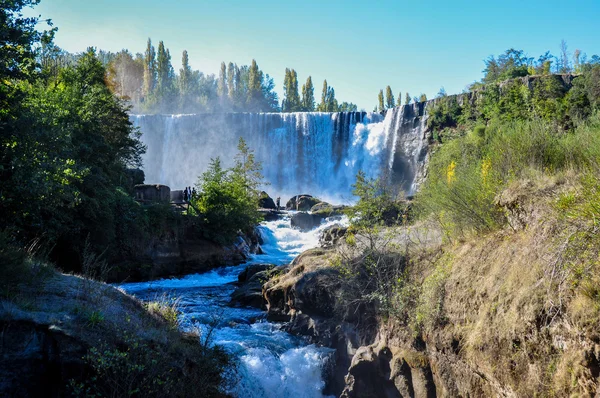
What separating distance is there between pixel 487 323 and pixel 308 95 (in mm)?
97786

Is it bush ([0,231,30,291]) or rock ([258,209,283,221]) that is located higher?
bush ([0,231,30,291])

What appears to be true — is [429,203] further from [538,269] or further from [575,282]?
[575,282]

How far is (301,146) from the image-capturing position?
45.6 meters

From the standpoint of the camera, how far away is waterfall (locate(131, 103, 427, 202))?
136 ft

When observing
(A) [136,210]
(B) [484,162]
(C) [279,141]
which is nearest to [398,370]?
(B) [484,162]

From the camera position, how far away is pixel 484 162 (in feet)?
27.0

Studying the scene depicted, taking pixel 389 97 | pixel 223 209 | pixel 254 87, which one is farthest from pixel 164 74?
pixel 223 209

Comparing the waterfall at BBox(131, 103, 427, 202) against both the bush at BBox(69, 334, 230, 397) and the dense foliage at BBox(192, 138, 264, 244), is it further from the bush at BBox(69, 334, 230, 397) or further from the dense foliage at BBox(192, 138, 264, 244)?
the bush at BBox(69, 334, 230, 397)

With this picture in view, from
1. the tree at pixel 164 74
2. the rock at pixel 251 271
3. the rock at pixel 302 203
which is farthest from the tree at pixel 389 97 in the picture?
the rock at pixel 251 271

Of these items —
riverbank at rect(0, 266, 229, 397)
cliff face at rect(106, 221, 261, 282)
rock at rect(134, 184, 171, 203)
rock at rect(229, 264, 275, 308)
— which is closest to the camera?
riverbank at rect(0, 266, 229, 397)

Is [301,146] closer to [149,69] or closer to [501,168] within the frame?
[501,168]

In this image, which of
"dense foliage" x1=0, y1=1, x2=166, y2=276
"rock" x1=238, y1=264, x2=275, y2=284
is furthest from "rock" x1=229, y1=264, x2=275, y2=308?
"dense foliage" x1=0, y1=1, x2=166, y2=276

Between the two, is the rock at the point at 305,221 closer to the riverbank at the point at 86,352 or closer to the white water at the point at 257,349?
the white water at the point at 257,349

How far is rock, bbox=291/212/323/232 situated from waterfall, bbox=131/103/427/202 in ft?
A: 28.2
